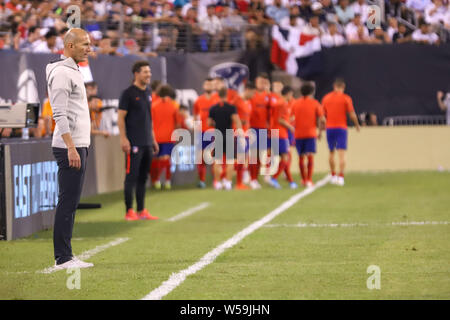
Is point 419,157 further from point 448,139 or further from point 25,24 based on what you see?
point 25,24

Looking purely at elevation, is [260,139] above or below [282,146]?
above

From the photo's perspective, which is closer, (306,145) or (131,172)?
(131,172)

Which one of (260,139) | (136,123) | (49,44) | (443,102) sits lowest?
(260,139)

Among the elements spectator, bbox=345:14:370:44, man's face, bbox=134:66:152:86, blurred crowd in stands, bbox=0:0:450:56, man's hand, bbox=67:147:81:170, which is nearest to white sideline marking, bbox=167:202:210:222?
man's face, bbox=134:66:152:86

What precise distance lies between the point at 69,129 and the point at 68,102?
0.28 m

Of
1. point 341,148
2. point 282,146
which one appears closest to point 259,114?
point 282,146

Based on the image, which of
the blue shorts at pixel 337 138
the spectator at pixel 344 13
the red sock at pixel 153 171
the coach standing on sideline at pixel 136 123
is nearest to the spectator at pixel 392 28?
the spectator at pixel 344 13

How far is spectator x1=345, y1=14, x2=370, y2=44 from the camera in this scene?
26.4 metres

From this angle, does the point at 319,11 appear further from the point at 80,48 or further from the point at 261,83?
the point at 80,48

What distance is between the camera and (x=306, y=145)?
66.1ft

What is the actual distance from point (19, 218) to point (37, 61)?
25.0 feet

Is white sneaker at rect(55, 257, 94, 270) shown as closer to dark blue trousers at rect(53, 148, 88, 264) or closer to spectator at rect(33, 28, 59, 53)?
dark blue trousers at rect(53, 148, 88, 264)

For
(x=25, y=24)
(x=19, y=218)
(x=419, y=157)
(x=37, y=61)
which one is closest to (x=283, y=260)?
(x=19, y=218)

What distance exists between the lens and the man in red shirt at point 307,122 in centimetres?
1995
